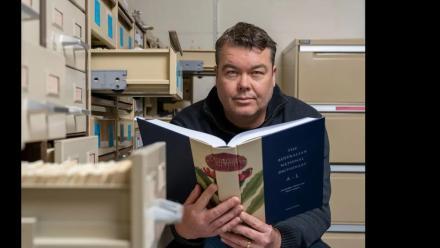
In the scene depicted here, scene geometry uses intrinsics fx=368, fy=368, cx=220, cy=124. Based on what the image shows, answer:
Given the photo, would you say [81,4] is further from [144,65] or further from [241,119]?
[241,119]

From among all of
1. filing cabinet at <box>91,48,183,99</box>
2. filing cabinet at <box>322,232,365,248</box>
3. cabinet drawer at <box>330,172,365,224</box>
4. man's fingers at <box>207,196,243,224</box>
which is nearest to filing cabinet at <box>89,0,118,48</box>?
filing cabinet at <box>91,48,183,99</box>

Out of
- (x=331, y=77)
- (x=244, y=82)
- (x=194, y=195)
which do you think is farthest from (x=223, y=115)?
(x=331, y=77)

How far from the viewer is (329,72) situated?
2.25 meters

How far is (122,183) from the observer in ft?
1.68

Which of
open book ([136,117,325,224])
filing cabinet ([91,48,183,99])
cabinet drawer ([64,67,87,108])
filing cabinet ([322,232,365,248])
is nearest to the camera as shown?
open book ([136,117,325,224])

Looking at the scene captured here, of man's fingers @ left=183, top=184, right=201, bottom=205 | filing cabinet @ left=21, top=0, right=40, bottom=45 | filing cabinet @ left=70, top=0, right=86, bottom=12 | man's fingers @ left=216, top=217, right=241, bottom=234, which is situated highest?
filing cabinet @ left=70, top=0, right=86, bottom=12

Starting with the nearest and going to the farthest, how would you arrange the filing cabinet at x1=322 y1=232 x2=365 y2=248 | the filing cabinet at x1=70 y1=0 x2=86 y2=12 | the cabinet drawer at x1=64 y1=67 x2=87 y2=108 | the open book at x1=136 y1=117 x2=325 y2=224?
the open book at x1=136 y1=117 x2=325 y2=224 → the cabinet drawer at x1=64 y1=67 x2=87 y2=108 → the filing cabinet at x1=70 y1=0 x2=86 y2=12 → the filing cabinet at x1=322 y1=232 x2=365 y2=248

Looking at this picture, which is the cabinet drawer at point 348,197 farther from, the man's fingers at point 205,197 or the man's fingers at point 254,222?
the man's fingers at point 205,197

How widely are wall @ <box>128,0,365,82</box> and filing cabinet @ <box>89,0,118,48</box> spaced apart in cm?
115

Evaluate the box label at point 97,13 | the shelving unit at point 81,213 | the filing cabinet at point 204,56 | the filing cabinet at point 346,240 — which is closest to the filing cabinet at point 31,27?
the shelving unit at point 81,213

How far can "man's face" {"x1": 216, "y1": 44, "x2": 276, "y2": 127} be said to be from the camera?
107 cm

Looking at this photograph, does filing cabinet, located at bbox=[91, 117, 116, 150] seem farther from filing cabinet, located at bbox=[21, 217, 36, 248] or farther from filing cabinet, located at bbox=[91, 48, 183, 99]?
filing cabinet, located at bbox=[21, 217, 36, 248]
